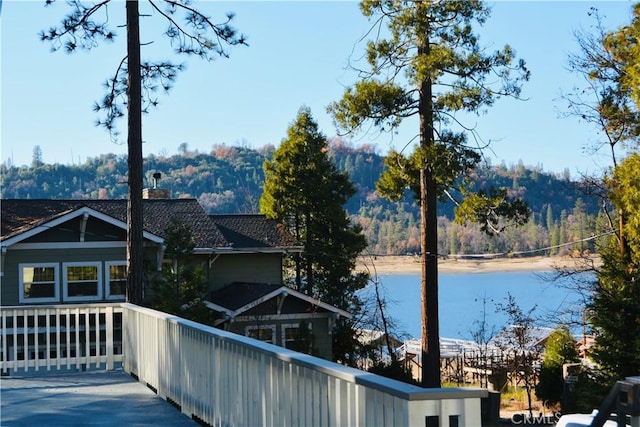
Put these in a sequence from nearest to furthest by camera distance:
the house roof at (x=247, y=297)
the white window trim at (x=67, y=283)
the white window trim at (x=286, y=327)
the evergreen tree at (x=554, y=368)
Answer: the evergreen tree at (x=554, y=368) < the white window trim at (x=67, y=283) < the house roof at (x=247, y=297) < the white window trim at (x=286, y=327)

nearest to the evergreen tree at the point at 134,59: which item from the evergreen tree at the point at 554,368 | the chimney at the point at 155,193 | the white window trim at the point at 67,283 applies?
the white window trim at the point at 67,283

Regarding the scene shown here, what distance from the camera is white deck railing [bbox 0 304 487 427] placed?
3406mm

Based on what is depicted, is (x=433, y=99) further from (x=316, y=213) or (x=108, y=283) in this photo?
(x=108, y=283)

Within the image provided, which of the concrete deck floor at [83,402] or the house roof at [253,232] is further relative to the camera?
the house roof at [253,232]

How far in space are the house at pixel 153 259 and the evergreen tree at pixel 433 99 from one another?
598 centimetres

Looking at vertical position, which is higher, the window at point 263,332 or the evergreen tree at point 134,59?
the evergreen tree at point 134,59

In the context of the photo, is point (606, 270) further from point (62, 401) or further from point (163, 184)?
point (163, 184)

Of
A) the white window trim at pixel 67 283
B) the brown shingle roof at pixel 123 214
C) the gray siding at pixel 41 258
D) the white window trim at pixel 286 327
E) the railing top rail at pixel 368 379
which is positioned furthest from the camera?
the white window trim at pixel 286 327

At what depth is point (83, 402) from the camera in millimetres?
8055

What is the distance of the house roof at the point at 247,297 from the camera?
25422mm

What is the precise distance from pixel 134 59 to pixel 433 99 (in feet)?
32.9

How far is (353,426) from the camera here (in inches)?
155

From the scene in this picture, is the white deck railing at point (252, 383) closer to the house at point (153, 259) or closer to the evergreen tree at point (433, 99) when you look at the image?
the evergreen tree at point (433, 99)

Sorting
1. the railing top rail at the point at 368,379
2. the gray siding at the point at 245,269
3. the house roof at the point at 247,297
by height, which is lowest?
the house roof at the point at 247,297
